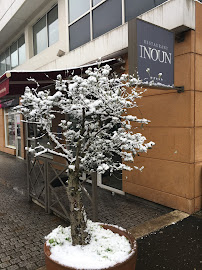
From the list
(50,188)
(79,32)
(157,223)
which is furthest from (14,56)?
(157,223)

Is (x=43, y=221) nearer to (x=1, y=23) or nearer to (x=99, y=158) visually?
(x=99, y=158)

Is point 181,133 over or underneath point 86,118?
underneath

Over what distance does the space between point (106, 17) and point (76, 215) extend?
5728 mm

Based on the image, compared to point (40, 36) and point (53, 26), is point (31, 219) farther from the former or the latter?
point (40, 36)

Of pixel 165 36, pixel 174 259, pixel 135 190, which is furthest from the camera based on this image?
pixel 135 190

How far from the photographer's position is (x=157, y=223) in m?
4.34

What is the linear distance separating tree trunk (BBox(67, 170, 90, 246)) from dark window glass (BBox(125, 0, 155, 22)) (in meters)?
4.56

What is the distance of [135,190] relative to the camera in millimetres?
5820

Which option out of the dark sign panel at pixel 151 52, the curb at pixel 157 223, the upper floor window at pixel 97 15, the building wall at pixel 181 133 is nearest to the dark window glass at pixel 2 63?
the upper floor window at pixel 97 15

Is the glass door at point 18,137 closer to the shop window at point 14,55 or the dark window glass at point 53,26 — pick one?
the shop window at point 14,55

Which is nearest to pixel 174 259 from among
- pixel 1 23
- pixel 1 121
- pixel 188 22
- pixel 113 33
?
pixel 188 22

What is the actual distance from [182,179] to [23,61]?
10.5 m

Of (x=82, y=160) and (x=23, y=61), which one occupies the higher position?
(x=23, y=61)

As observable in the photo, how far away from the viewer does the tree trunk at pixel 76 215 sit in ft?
9.02
